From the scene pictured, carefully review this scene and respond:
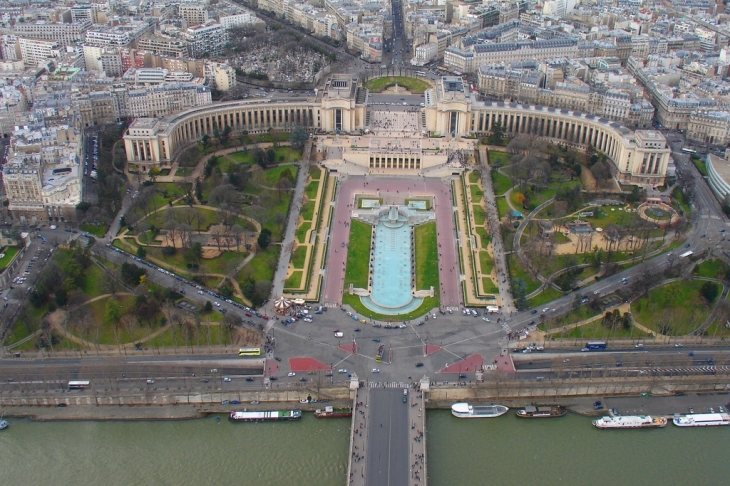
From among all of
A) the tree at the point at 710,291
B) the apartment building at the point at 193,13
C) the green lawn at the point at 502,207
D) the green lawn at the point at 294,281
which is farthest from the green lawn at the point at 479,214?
the apartment building at the point at 193,13

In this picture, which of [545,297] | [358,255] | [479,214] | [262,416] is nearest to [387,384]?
[262,416]

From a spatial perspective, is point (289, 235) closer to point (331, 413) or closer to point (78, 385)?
point (331, 413)

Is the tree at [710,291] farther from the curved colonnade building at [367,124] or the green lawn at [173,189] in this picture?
A: the green lawn at [173,189]

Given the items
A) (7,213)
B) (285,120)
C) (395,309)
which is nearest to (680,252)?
(395,309)

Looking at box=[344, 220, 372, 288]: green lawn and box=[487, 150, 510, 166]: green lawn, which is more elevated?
box=[487, 150, 510, 166]: green lawn

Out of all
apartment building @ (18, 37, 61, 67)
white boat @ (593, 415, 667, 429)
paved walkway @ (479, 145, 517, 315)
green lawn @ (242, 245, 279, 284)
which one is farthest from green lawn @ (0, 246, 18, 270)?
apartment building @ (18, 37, 61, 67)

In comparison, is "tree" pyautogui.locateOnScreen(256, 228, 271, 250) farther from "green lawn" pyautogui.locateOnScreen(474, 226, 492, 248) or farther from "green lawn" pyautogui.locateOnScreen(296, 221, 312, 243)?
"green lawn" pyautogui.locateOnScreen(474, 226, 492, 248)
